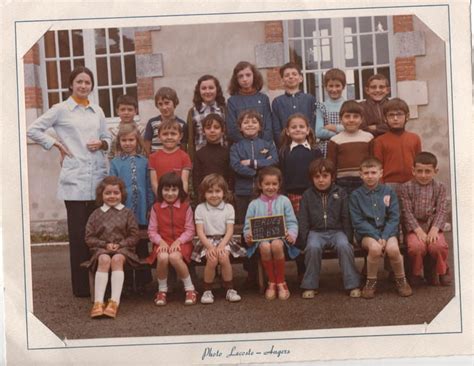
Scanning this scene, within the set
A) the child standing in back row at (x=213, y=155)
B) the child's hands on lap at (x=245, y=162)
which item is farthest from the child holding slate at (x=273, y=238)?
the child standing in back row at (x=213, y=155)

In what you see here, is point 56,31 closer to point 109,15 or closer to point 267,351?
point 109,15

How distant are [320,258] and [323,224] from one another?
174 millimetres

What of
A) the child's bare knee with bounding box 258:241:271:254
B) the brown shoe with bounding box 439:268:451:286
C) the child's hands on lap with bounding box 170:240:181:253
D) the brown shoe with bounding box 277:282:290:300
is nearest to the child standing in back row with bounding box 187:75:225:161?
the child's hands on lap with bounding box 170:240:181:253

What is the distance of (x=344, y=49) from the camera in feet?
16.2

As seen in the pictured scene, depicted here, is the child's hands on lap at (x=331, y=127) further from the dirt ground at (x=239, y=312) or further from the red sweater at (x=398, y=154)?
the dirt ground at (x=239, y=312)

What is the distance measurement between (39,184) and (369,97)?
1.73 m

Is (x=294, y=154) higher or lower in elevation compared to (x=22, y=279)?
higher

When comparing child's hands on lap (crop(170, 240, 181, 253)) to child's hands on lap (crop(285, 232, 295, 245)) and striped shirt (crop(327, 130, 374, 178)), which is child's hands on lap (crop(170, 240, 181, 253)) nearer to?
child's hands on lap (crop(285, 232, 295, 245))

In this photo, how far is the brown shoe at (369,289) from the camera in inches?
190

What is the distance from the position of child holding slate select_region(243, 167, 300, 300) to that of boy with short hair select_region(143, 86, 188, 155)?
52cm

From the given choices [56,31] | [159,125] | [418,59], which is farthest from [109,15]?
[418,59]

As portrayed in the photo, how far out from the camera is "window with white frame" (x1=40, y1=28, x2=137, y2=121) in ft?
15.9

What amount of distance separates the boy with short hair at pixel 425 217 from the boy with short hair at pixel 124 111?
143 centimetres

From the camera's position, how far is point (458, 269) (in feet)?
15.9
